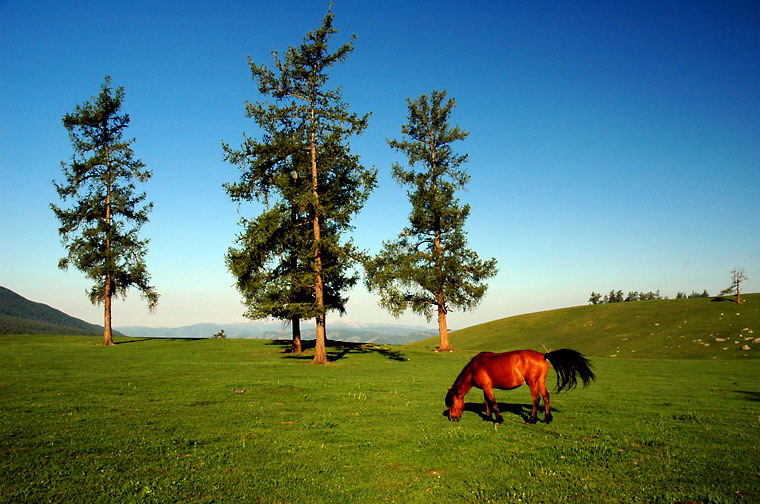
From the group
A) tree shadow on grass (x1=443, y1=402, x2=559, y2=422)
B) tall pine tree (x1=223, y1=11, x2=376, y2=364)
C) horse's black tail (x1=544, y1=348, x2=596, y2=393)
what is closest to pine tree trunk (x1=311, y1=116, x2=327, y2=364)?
tall pine tree (x1=223, y1=11, x2=376, y2=364)

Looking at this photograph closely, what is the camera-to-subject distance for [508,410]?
14.1m

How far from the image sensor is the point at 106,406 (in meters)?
12.7

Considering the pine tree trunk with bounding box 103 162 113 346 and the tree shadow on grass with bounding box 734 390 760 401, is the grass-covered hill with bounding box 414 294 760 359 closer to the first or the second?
the tree shadow on grass with bounding box 734 390 760 401

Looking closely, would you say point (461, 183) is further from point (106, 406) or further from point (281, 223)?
point (106, 406)

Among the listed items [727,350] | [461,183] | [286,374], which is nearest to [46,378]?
[286,374]

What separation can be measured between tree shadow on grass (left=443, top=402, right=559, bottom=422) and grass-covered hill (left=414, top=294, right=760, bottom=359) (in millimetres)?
42122

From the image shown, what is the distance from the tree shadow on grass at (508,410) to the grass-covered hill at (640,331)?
4212 centimetres

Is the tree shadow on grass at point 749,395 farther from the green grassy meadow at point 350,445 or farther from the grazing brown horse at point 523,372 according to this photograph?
the grazing brown horse at point 523,372

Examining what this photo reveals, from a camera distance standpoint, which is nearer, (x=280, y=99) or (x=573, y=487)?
(x=573, y=487)

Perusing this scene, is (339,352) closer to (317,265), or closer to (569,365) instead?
(317,265)

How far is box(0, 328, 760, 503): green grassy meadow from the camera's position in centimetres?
712

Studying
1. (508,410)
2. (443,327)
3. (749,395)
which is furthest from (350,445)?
(443,327)

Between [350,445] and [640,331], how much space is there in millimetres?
65827

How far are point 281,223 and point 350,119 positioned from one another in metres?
8.81
